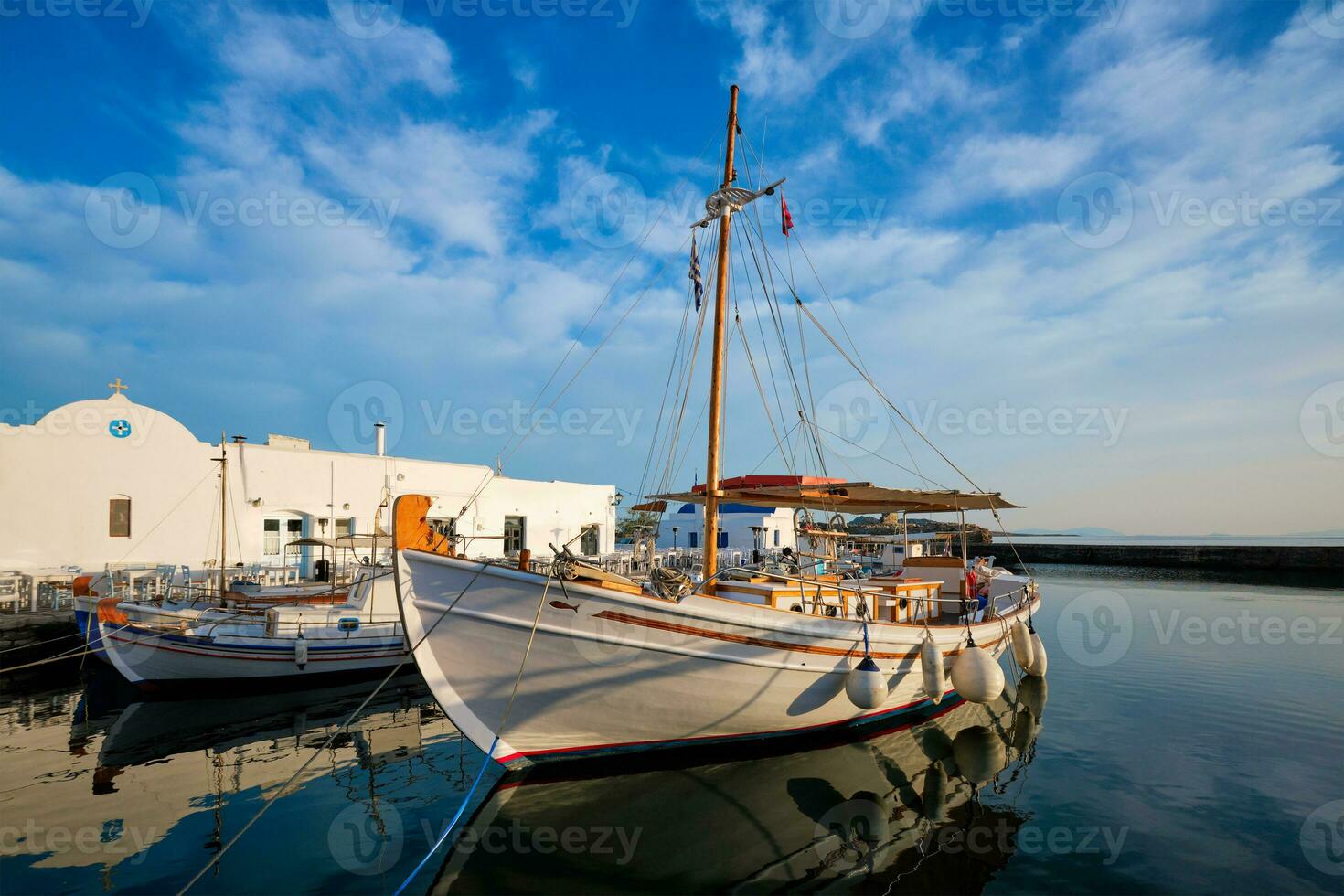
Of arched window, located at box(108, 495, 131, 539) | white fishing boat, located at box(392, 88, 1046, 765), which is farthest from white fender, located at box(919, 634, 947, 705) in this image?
arched window, located at box(108, 495, 131, 539)

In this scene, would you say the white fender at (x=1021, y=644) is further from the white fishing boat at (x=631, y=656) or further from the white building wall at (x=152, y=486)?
the white building wall at (x=152, y=486)

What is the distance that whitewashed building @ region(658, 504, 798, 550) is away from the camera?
38.3 meters

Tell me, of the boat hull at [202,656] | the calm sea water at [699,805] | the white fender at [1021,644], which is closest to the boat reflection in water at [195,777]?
the calm sea water at [699,805]

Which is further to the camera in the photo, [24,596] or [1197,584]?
[1197,584]

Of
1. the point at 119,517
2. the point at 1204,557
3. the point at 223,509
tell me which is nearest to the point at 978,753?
the point at 223,509

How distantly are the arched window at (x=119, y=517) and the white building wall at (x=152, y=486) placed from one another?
0.11 meters

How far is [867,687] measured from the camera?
7.85 m

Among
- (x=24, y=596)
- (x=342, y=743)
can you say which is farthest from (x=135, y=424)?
(x=342, y=743)

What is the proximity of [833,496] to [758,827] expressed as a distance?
5.98m

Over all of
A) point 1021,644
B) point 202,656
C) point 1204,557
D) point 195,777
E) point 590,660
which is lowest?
point 1204,557

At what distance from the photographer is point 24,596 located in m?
15.2

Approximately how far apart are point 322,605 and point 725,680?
10668 millimetres

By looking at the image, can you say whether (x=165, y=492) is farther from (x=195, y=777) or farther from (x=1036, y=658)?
(x=1036, y=658)

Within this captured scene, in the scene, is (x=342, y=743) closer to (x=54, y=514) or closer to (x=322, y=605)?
(x=322, y=605)
